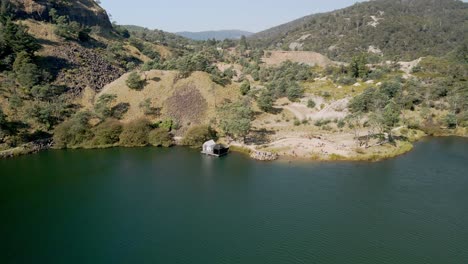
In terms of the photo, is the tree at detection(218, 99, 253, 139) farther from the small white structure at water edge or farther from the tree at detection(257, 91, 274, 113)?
the tree at detection(257, 91, 274, 113)

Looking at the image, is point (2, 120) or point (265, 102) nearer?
point (2, 120)

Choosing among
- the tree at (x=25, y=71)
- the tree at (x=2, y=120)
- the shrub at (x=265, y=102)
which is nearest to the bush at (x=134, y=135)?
the tree at (x=2, y=120)

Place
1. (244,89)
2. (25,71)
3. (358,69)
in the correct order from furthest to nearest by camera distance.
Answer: (358,69) → (244,89) → (25,71)

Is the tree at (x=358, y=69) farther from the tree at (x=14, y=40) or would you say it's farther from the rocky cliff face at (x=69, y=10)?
the rocky cliff face at (x=69, y=10)

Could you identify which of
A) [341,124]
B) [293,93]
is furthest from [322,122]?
[293,93]

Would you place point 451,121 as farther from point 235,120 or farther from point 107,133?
point 107,133
